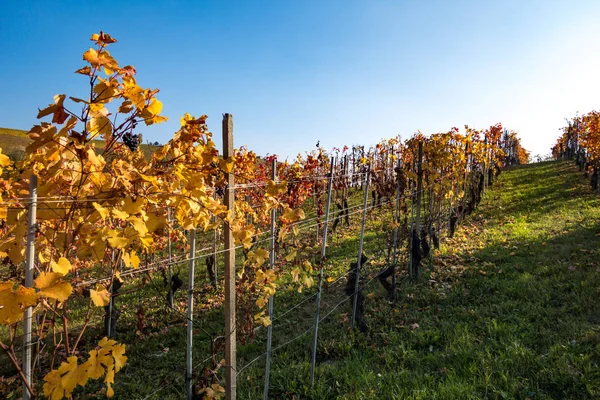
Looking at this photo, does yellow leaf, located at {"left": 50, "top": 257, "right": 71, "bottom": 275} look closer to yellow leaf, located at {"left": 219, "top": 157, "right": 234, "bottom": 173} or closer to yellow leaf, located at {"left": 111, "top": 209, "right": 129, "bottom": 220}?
yellow leaf, located at {"left": 111, "top": 209, "right": 129, "bottom": 220}

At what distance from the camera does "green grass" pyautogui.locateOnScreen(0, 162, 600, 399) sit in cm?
361

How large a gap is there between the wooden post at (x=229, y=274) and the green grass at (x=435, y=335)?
15.6 inches

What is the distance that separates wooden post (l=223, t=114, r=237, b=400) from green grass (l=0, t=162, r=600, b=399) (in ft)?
1.30

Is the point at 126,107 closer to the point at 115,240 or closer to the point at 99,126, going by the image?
the point at 99,126

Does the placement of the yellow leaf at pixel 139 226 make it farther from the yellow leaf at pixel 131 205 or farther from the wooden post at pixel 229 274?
the wooden post at pixel 229 274

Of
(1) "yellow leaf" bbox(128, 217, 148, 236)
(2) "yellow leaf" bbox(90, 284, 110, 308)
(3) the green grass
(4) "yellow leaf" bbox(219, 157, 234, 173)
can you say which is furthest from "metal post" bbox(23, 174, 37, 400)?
(3) the green grass

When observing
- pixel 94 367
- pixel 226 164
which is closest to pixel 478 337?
pixel 226 164

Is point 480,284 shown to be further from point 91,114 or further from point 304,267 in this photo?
point 91,114

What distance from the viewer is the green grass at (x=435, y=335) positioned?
3.61 m

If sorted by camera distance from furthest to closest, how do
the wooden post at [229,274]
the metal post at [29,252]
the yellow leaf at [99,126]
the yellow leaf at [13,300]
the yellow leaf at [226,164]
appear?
the wooden post at [229,274]
the yellow leaf at [226,164]
the metal post at [29,252]
the yellow leaf at [99,126]
the yellow leaf at [13,300]

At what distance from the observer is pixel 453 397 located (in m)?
3.33

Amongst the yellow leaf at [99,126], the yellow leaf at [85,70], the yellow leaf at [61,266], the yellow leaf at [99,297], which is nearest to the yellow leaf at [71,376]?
the yellow leaf at [99,297]

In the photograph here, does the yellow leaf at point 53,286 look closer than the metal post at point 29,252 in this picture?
Yes

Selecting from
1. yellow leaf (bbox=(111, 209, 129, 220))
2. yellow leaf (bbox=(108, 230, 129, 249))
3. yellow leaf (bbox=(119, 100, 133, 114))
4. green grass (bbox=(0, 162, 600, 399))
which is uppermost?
yellow leaf (bbox=(119, 100, 133, 114))
